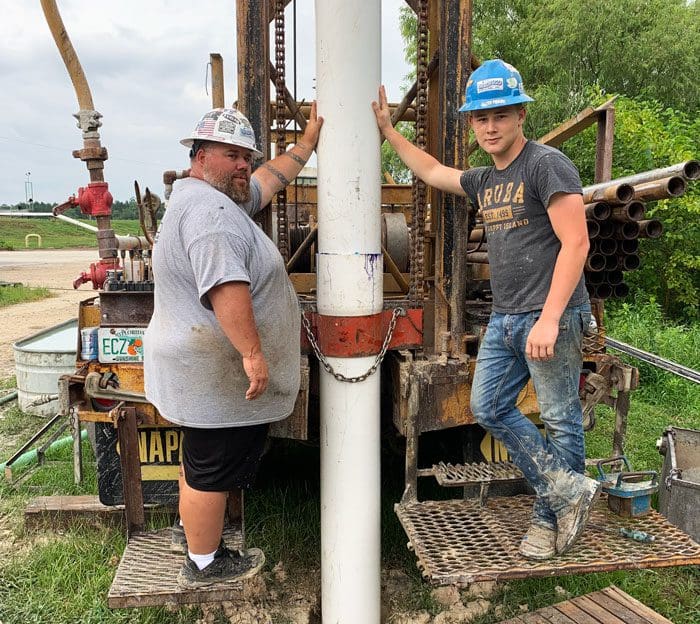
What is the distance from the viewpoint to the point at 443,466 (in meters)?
3.21

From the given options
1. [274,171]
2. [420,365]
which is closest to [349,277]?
[420,365]

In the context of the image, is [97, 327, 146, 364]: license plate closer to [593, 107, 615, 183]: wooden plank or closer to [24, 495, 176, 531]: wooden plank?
[24, 495, 176, 531]: wooden plank

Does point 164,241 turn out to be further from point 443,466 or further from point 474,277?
point 474,277

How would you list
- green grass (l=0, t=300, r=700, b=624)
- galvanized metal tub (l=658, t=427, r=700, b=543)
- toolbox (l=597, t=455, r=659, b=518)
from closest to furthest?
toolbox (l=597, t=455, r=659, b=518) → green grass (l=0, t=300, r=700, b=624) → galvanized metal tub (l=658, t=427, r=700, b=543)

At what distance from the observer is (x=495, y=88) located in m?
2.56

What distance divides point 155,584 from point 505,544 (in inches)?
57.2

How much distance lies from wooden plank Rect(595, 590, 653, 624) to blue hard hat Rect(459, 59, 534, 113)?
2.26 meters

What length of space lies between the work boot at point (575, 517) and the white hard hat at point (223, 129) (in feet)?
6.43

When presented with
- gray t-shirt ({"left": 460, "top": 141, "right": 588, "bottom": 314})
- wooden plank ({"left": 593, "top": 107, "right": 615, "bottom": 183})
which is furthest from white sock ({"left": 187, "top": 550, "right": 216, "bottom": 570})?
wooden plank ({"left": 593, "top": 107, "right": 615, "bottom": 183})

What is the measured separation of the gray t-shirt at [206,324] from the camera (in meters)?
2.47

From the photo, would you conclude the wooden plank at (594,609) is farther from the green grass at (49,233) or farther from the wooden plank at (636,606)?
the green grass at (49,233)

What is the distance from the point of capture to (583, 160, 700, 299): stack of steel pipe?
9.23 feet

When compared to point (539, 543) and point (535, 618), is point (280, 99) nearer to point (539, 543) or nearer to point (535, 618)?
point (539, 543)

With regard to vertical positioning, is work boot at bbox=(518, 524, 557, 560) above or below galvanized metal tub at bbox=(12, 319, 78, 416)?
below
